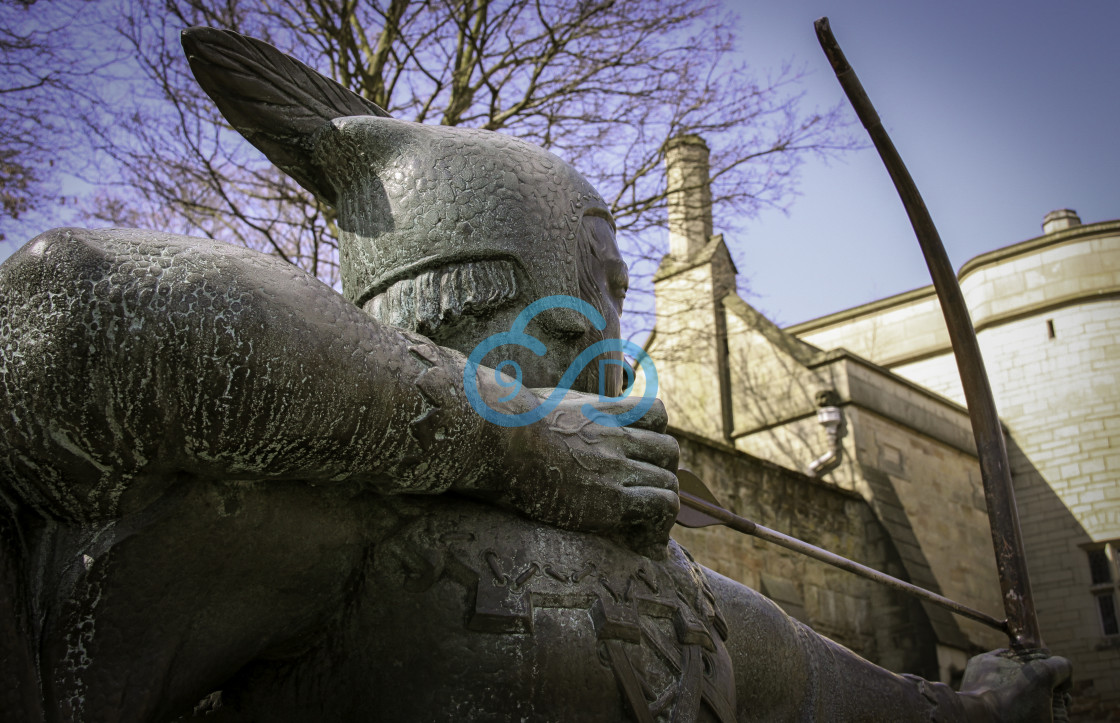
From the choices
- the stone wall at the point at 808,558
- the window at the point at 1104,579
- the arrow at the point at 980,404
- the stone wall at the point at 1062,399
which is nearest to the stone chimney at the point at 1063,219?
the stone wall at the point at 1062,399

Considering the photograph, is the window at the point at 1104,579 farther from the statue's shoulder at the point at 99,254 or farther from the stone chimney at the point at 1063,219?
the statue's shoulder at the point at 99,254

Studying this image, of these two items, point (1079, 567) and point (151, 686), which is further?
point (1079, 567)

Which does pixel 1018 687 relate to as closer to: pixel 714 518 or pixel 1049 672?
pixel 1049 672

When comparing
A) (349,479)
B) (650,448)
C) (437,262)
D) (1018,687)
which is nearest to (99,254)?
(349,479)

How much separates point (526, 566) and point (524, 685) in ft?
0.50

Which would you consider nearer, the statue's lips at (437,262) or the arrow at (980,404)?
the statue's lips at (437,262)

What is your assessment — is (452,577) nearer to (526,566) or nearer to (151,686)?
(526,566)

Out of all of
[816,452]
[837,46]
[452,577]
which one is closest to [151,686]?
[452,577]

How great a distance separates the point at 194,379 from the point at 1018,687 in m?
1.85

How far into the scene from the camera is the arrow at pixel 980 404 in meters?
2.36

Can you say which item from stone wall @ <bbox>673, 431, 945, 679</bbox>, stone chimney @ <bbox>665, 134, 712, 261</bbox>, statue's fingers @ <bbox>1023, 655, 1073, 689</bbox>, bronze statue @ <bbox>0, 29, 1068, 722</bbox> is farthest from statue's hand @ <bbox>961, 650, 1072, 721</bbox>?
stone chimney @ <bbox>665, 134, 712, 261</bbox>

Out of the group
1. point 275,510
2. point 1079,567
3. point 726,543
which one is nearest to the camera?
point 275,510

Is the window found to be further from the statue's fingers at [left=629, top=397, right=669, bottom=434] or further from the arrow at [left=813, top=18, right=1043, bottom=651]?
the statue's fingers at [left=629, top=397, right=669, bottom=434]

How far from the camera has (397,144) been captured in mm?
1695
